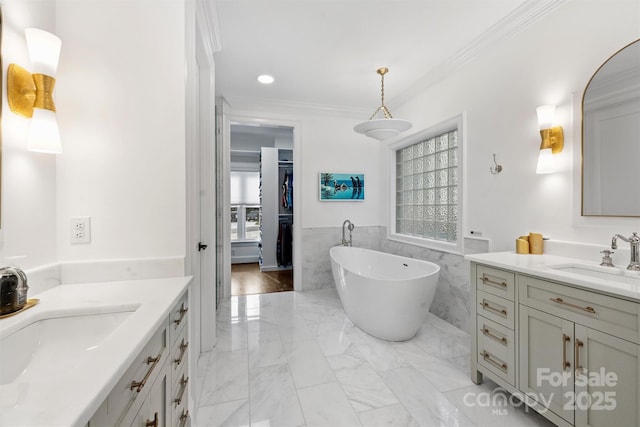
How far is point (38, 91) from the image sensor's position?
103 cm

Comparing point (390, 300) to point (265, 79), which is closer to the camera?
point (390, 300)

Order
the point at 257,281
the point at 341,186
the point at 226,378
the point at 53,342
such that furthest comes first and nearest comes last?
the point at 257,281 < the point at 341,186 < the point at 226,378 < the point at 53,342

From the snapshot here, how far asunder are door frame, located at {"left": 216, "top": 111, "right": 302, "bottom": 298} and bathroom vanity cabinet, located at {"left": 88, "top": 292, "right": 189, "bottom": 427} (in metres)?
2.32

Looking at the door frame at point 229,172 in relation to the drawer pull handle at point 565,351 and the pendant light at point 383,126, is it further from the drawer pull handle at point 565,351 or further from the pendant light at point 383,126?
the drawer pull handle at point 565,351

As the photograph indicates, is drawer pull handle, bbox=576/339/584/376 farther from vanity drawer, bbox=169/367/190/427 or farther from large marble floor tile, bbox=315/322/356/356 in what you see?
vanity drawer, bbox=169/367/190/427

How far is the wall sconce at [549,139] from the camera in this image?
5.93 ft

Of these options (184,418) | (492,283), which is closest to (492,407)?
(492,283)

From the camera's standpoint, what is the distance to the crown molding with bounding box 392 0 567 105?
6.27 ft

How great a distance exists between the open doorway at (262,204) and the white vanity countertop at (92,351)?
3473 millimetres

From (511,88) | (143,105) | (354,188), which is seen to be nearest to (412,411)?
(143,105)

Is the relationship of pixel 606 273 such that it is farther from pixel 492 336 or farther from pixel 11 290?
pixel 11 290

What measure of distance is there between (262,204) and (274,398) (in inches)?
152

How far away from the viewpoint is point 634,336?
1076 mm

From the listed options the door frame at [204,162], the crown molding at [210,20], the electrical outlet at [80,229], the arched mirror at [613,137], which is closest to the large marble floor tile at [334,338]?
the door frame at [204,162]
